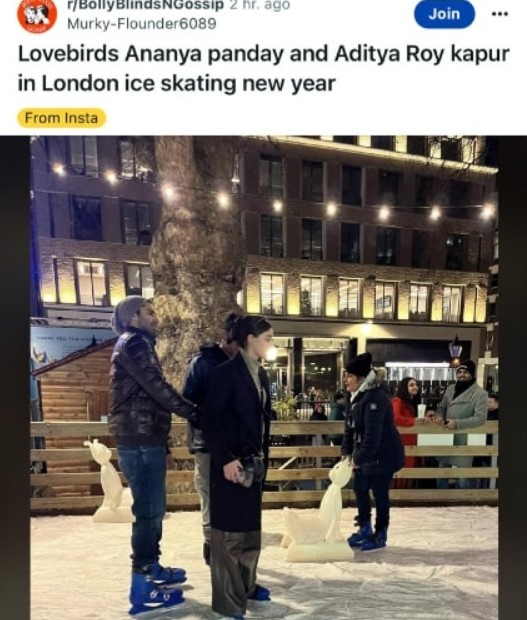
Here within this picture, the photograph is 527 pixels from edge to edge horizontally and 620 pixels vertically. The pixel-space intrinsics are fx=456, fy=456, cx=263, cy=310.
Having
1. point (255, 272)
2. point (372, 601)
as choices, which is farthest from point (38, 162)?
point (372, 601)

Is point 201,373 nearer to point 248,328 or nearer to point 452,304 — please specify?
point 248,328

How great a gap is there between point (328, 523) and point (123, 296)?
141 cm

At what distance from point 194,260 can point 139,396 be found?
2.22 ft

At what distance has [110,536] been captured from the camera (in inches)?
81.4

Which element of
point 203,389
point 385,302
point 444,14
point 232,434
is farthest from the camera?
point 385,302

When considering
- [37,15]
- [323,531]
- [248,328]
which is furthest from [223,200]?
[323,531]

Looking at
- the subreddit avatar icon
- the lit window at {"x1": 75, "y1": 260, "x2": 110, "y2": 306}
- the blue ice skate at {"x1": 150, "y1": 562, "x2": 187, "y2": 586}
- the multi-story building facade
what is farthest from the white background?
the blue ice skate at {"x1": 150, "y1": 562, "x2": 187, "y2": 586}

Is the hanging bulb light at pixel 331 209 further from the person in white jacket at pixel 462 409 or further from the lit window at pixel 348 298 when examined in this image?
the person in white jacket at pixel 462 409

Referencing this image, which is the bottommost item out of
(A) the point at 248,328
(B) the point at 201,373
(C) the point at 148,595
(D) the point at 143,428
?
(C) the point at 148,595

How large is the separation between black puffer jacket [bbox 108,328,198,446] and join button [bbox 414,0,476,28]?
170cm

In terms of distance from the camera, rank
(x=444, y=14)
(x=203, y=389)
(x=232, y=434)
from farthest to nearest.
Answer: (x=203, y=389) < (x=232, y=434) < (x=444, y=14)

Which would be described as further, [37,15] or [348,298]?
[348,298]

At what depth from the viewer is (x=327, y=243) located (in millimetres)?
2113

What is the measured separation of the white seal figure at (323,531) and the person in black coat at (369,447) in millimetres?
58
